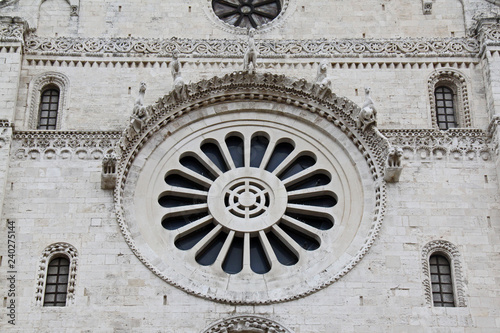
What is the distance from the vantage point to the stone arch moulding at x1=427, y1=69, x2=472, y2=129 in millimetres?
25984

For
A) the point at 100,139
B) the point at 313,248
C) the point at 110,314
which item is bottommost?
the point at 110,314

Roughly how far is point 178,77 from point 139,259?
413 centimetres

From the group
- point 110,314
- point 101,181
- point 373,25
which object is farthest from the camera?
point 373,25

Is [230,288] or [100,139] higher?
[100,139]

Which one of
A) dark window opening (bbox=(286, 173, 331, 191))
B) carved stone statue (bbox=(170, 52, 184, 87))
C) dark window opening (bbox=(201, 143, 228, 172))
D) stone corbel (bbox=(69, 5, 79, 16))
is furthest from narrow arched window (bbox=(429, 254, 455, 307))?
stone corbel (bbox=(69, 5, 79, 16))

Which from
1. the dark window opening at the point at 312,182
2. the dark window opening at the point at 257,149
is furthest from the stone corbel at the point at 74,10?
the dark window opening at the point at 312,182

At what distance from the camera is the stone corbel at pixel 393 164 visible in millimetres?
24406

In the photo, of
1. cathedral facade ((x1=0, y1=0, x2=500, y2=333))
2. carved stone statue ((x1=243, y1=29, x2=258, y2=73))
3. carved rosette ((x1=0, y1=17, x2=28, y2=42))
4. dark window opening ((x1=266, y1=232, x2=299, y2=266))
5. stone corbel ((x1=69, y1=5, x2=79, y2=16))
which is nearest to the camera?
cathedral facade ((x1=0, y1=0, x2=500, y2=333))

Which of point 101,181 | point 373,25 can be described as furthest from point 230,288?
point 373,25

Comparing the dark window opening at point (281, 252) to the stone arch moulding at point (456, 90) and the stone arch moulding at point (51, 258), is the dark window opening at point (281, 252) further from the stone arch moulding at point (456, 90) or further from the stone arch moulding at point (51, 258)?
the stone arch moulding at point (456, 90)

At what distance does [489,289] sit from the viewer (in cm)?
2350

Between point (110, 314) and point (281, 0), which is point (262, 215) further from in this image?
point (281, 0)

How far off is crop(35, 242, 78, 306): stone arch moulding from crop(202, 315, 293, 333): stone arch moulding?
2694 mm

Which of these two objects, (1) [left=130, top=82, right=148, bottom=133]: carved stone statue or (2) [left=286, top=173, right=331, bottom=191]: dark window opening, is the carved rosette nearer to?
(1) [left=130, top=82, right=148, bottom=133]: carved stone statue
